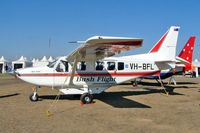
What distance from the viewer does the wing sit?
9734 millimetres

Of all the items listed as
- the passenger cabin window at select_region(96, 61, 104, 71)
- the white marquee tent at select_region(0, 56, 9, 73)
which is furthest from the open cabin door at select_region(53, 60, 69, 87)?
the white marquee tent at select_region(0, 56, 9, 73)

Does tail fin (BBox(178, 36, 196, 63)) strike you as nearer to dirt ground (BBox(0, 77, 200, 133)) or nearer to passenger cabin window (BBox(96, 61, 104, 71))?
passenger cabin window (BBox(96, 61, 104, 71))

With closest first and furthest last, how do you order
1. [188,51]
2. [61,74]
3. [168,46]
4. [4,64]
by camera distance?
[61,74]
[168,46]
[188,51]
[4,64]

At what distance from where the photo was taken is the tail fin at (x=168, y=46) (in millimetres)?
17875

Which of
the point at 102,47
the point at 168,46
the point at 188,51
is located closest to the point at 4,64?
the point at 188,51

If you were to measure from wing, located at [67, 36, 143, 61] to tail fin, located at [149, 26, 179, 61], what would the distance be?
5.33 meters

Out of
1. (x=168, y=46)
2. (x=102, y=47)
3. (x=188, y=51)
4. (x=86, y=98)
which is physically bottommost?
(x=86, y=98)

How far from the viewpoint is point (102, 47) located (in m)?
11.8

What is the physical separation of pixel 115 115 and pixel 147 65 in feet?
22.8

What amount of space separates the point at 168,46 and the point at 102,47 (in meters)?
7.41

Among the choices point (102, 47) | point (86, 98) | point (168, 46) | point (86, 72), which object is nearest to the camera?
point (102, 47)

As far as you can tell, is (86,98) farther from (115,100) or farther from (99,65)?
(99,65)

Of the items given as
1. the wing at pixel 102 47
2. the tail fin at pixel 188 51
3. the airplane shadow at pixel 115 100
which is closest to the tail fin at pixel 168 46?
the airplane shadow at pixel 115 100

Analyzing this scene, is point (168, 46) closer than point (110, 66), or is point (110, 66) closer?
point (110, 66)
